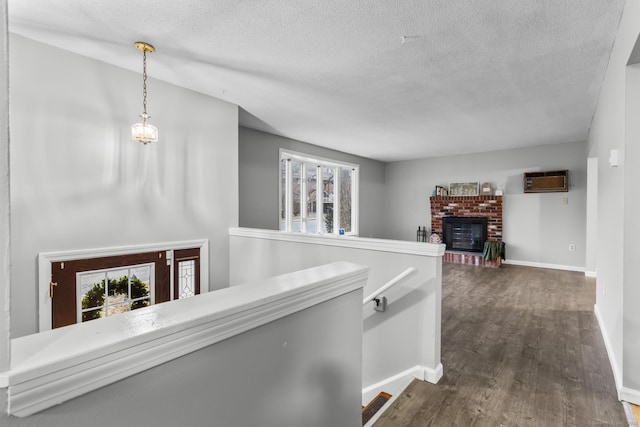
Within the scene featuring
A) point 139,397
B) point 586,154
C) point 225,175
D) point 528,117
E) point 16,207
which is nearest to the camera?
point 139,397

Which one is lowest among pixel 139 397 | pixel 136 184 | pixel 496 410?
pixel 496 410

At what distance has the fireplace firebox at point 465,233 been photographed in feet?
23.4

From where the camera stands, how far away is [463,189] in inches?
Result: 292

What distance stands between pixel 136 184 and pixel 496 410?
3446 mm

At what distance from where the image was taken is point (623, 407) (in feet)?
6.72

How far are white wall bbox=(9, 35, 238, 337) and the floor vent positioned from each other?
214 cm

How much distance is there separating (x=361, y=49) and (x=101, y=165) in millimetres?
2488

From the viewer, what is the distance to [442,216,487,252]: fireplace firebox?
712 cm

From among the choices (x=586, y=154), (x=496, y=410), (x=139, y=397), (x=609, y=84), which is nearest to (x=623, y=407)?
(x=496, y=410)

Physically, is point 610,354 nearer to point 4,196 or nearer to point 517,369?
point 517,369

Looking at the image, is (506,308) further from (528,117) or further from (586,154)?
(586,154)

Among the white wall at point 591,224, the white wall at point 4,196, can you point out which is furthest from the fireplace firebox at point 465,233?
the white wall at point 4,196

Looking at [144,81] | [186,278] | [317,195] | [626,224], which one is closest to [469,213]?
[317,195]

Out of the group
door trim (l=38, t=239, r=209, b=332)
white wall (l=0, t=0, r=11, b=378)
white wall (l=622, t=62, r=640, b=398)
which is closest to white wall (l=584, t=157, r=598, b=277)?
white wall (l=622, t=62, r=640, b=398)
